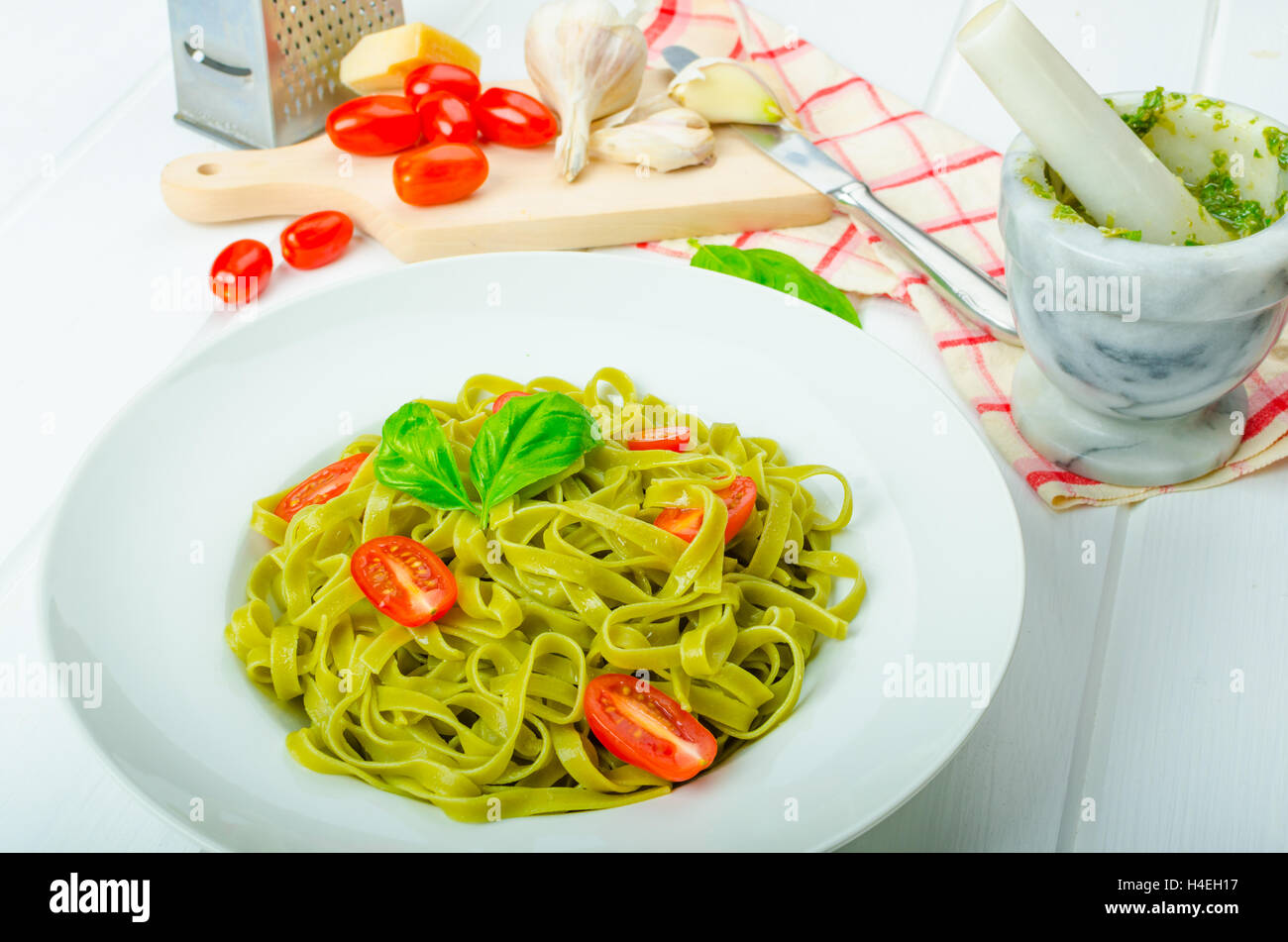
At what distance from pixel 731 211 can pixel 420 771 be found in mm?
1931

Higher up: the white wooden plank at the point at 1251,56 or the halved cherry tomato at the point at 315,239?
the white wooden plank at the point at 1251,56

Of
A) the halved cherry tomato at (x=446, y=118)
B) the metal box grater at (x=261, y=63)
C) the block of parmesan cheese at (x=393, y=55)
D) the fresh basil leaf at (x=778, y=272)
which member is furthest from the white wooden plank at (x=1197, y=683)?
the metal box grater at (x=261, y=63)

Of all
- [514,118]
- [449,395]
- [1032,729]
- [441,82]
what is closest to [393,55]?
[441,82]

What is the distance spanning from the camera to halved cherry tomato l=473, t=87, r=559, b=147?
3303 mm

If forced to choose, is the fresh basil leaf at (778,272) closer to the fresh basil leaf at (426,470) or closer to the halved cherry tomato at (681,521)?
the halved cherry tomato at (681,521)

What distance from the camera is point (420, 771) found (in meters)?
1.75

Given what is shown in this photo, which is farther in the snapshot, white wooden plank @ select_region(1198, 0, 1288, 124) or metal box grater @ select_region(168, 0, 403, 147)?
white wooden plank @ select_region(1198, 0, 1288, 124)

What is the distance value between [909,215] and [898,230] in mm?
306

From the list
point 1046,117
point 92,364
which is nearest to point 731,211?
point 1046,117

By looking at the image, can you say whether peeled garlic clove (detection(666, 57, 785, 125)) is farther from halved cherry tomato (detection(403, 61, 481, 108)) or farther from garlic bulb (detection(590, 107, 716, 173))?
halved cherry tomato (detection(403, 61, 481, 108))

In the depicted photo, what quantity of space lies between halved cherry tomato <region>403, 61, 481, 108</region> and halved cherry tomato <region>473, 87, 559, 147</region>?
0.09 m

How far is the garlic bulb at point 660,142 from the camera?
323 centimetres

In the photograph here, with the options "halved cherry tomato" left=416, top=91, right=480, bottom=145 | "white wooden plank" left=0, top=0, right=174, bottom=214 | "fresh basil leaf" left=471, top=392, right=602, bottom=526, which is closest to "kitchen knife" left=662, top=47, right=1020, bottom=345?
"halved cherry tomato" left=416, top=91, right=480, bottom=145

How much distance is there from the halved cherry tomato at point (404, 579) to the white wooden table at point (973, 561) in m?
0.44
